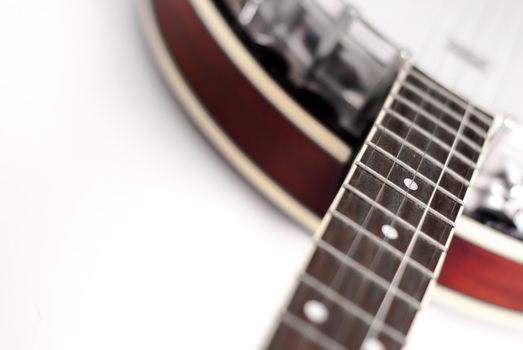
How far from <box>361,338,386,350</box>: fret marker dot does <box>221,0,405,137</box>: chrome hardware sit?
41 cm

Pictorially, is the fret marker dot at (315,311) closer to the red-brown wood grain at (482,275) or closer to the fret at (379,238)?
the fret at (379,238)

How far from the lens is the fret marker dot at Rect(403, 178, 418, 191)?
739mm

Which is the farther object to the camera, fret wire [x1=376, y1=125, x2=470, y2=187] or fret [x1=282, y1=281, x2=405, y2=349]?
fret wire [x1=376, y1=125, x2=470, y2=187]

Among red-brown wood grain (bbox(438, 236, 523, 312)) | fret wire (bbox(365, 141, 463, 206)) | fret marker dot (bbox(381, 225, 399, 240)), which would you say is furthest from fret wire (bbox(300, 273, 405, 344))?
red-brown wood grain (bbox(438, 236, 523, 312))

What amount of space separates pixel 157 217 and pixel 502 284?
52cm

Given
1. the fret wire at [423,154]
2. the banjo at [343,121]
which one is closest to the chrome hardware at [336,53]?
the banjo at [343,121]

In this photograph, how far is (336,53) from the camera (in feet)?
3.11

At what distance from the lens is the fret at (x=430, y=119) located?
872mm

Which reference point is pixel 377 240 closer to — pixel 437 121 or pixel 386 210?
pixel 386 210

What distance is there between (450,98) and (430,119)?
91 millimetres

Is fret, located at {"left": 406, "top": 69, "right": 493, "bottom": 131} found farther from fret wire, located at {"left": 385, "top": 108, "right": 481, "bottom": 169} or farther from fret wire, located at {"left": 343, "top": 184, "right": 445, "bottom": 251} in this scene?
fret wire, located at {"left": 343, "top": 184, "right": 445, "bottom": 251}

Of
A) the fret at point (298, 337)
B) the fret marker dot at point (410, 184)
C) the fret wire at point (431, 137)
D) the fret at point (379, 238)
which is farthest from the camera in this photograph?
the fret wire at point (431, 137)

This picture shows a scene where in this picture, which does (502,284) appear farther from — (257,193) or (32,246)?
(32,246)

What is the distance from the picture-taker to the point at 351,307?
579 mm
